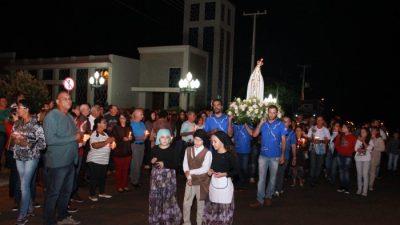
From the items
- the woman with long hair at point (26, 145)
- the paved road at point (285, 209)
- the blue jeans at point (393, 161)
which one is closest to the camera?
the woman with long hair at point (26, 145)

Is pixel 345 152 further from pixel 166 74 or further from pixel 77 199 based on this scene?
pixel 166 74

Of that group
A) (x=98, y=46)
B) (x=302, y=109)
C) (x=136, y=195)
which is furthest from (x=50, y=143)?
(x=98, y=46)

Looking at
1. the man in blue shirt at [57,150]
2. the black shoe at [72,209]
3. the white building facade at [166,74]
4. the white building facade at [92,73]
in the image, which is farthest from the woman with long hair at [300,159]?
the white building facade at [92,73]

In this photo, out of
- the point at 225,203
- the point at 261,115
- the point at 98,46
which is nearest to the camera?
the point at 225,203

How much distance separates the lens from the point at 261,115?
10.3m

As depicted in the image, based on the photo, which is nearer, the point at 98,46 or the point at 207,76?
the point at 207,76

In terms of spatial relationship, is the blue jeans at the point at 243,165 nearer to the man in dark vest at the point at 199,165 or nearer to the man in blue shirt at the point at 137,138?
the man in blue shirt at the point at 137,138

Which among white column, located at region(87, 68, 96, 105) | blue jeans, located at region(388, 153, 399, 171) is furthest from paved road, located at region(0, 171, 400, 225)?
white column, located at region(87, 68, 96, 105)

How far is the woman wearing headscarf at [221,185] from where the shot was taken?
5.69 metres

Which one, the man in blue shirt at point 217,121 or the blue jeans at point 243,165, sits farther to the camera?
the blue jeans at point 243,165

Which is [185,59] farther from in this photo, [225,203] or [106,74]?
[225,203]

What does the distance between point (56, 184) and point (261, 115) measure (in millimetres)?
5849

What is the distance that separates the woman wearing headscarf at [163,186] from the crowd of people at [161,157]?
2cm

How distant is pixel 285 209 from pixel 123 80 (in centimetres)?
2924
